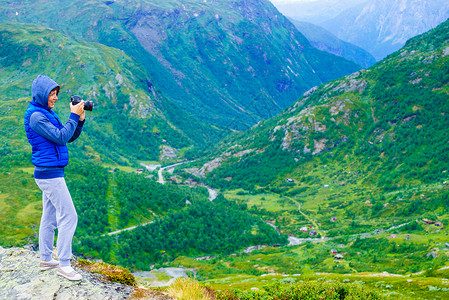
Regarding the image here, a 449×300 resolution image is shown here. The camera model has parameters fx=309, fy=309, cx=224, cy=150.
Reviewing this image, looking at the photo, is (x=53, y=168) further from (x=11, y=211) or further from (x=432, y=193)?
(x=432, y=193)

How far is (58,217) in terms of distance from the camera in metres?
11.7

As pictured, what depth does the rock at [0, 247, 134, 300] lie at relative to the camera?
11258 mm

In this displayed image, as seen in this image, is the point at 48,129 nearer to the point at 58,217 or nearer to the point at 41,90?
the point at 41,90

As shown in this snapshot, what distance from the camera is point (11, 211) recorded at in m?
90.1

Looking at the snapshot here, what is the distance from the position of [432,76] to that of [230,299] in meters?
208

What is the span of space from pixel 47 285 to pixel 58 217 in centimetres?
259

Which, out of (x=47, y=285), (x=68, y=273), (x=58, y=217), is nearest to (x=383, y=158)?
(x=68, y=273)

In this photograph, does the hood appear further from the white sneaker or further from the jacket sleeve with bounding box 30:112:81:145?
the white sneaker

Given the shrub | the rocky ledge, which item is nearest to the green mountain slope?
the shrub

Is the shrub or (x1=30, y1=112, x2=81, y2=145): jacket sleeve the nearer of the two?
(x1=30, y1=112, x2=81, y2=145): jacket sleeve

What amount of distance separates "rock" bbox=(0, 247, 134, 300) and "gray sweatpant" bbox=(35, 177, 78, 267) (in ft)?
2.40

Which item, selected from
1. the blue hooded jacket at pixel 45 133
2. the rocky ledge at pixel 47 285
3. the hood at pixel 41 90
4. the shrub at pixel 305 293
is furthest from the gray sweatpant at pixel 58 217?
the shrub at pixel 305 293

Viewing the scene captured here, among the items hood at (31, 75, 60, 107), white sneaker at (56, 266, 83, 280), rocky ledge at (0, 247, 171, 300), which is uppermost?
hood at (31, 75, 60, 107)

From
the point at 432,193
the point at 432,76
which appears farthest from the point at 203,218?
the point at 432,76
